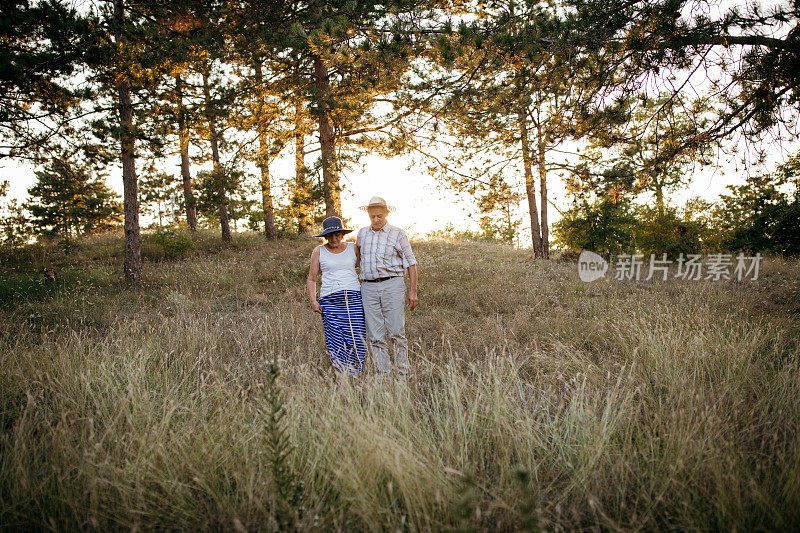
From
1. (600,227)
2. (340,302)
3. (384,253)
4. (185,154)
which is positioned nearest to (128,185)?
(185,154)

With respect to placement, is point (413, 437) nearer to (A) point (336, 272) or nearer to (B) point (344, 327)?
(B) point (344, 327)

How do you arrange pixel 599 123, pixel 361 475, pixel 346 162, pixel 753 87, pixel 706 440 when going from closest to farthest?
pixel 361 475, pixel 706 440, pixel 753 87, pixel 599 123, pixel 346 162

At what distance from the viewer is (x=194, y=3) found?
31.2 ft

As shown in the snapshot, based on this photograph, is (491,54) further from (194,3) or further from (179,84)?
(179,84)

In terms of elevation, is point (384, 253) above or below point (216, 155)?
below

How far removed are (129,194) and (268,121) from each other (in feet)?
14.9

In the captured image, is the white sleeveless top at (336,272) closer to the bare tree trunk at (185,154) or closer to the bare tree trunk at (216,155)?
the bare tree trunk at (216,155)

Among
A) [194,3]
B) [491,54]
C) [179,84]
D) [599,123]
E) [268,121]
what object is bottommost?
[599,123]

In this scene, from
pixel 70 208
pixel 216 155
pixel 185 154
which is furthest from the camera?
pixel 70 208

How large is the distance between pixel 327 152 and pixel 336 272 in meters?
7.19

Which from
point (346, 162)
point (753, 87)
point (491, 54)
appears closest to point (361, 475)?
point (491, 54)

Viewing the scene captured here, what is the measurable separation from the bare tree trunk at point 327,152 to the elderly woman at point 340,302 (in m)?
6.46

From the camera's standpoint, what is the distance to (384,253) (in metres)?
4.16

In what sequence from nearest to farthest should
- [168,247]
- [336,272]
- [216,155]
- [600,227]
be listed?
[336,272] → [168,247] → [216,155] → [600,227]
